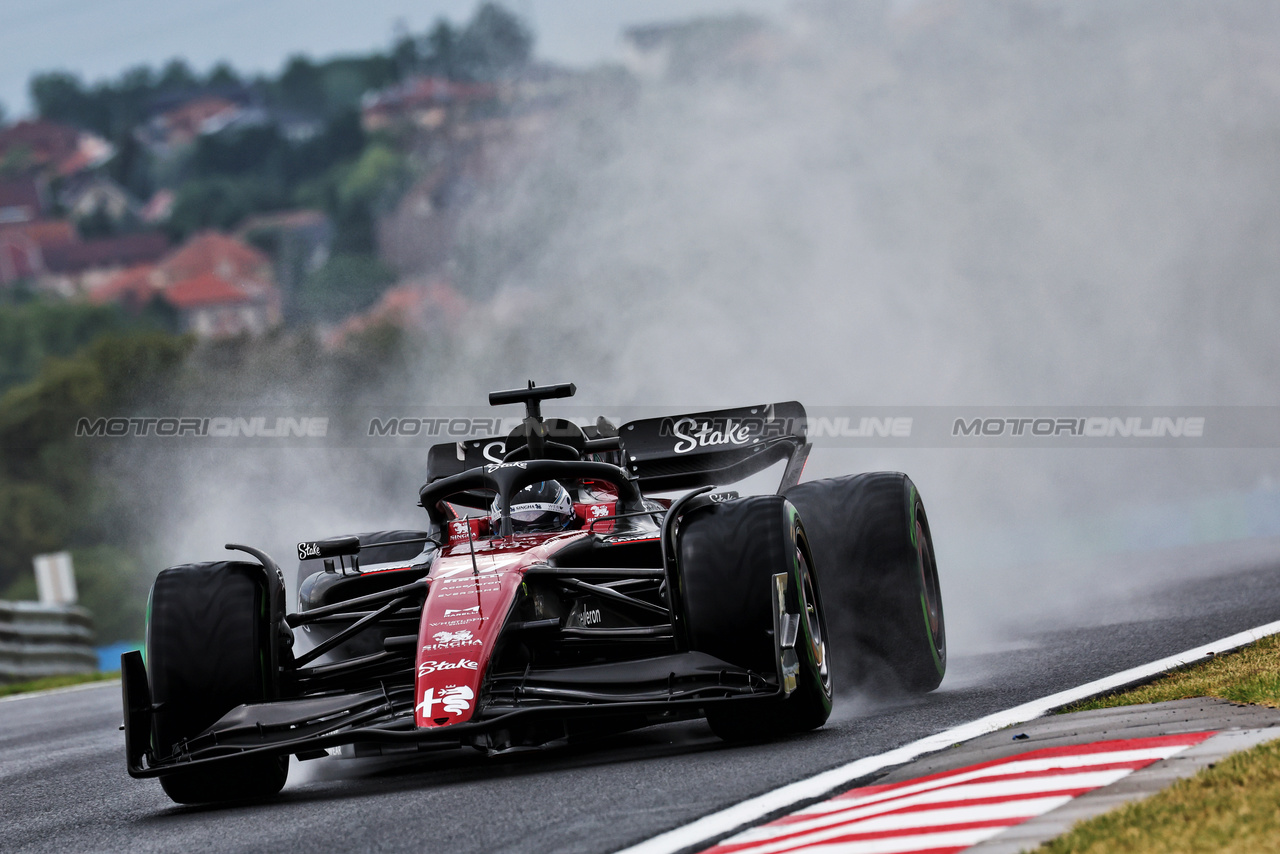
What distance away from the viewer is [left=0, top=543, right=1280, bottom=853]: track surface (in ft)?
16.5

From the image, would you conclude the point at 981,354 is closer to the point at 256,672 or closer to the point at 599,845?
the point at 256,672

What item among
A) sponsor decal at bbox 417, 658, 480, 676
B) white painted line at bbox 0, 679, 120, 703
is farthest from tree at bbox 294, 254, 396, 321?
sponsor decal at bbox 417, 658, 480, 676

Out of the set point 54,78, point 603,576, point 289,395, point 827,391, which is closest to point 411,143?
point 54,78

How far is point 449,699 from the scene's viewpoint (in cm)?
572

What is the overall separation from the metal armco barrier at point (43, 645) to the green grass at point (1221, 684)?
14.7 metres

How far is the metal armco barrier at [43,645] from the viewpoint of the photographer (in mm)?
18359

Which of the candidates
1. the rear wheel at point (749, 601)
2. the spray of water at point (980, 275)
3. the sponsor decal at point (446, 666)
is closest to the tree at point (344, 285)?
the spray of water at point (980, 275)

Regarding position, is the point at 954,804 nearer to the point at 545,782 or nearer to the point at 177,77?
the point at 545,782

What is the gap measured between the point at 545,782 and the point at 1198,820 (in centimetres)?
247

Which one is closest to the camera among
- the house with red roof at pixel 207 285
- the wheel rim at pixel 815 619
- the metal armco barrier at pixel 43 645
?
the wheel rim at pixel 815 619

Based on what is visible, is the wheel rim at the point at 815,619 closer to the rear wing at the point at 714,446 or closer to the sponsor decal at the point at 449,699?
the sponsor decal at the point at 449,699
